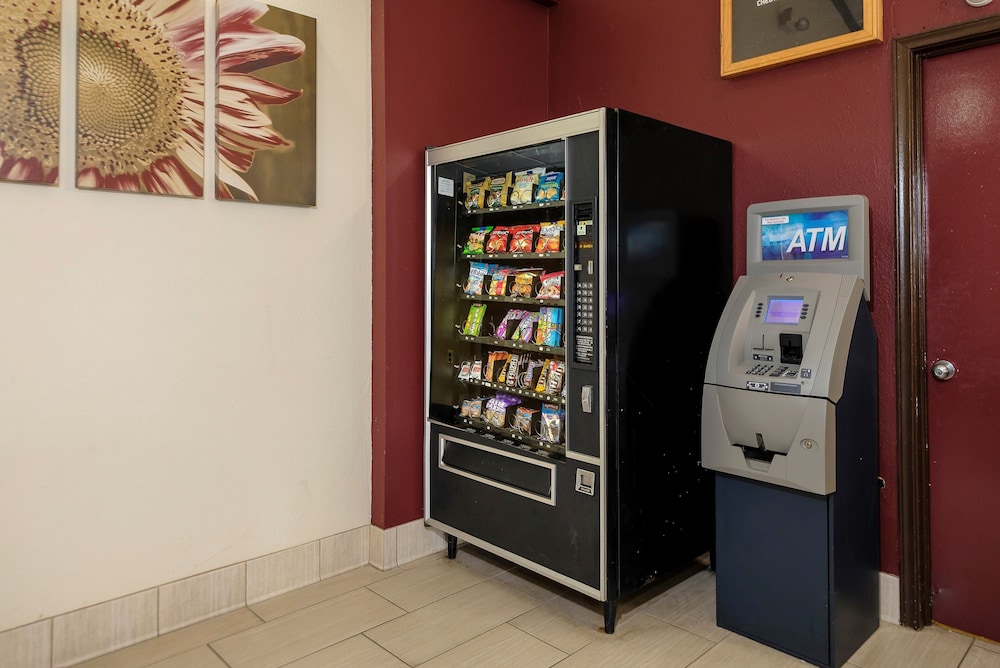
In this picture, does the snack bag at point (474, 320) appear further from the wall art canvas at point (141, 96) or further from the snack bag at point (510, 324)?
the wall art canvas at point (141, 96)

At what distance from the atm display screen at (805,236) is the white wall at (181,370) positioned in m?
1.75

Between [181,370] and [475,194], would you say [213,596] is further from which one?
[475,194]

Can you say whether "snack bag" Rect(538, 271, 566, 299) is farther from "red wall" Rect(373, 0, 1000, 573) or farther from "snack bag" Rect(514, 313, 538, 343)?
"red wall" Rect(373, 0, 1000, 573)

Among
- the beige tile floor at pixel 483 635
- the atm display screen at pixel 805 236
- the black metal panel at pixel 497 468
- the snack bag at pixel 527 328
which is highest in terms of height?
the atm display screen at pixel 805 236

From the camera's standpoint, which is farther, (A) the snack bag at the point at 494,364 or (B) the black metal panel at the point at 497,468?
(A) the snack bag at the point at 494,364

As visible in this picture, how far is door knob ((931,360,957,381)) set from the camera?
99.6 inches

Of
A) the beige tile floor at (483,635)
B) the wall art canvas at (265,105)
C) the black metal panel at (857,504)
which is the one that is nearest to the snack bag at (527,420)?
the beige tile floor at (483,635)

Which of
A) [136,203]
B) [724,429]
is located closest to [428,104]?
[136,203]

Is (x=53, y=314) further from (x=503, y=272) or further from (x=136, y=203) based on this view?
(x=503, y=272)

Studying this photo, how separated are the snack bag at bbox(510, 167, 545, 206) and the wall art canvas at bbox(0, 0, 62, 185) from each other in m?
1.71

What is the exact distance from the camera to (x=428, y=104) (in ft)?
10.7

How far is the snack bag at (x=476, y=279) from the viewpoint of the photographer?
125 inches

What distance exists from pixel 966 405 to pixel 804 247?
2.74 ft

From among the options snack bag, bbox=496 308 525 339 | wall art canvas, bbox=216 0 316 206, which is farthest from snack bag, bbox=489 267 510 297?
wall art canvas, bbox=216 0 316 206
